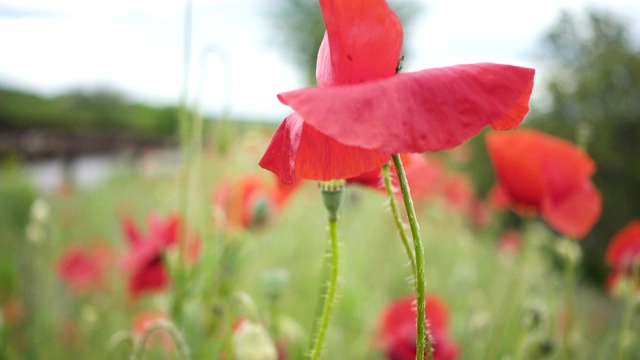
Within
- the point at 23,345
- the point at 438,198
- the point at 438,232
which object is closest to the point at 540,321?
the point at 23,345

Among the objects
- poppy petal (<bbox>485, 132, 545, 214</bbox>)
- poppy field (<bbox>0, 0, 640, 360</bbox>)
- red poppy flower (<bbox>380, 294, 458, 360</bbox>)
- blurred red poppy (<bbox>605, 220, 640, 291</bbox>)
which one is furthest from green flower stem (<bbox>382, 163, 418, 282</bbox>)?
blurred red poppy (<bbox>605, 220, 640, 291</bbox>)

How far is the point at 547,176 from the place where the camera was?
69cm

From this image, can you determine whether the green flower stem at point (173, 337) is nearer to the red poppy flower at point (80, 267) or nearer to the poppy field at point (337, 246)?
the poppy field at point (337, 246)

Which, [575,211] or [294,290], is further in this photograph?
[294,290]

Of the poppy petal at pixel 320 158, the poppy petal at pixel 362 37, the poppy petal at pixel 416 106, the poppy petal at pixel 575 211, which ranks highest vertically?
the poppy petal at pixel 362 37

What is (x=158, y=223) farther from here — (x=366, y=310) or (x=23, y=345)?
(x=366, y=310)

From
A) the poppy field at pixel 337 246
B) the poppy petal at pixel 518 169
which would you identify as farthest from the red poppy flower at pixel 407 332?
the poppy petal at pixel 518 169

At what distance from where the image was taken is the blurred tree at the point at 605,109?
3.17 m

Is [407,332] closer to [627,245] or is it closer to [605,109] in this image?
[627,245]

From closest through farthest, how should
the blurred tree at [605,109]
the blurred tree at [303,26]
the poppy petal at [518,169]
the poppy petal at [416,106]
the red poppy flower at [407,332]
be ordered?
the poppy petal at [416,106] < the poppy petal at [518,169] < the red poppy flower at [407,332] < the blurred tree at [605,109] < the blurred tree at [303,26]

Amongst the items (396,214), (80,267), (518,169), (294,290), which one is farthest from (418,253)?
(294,290)

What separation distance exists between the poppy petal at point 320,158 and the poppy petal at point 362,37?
3 centimetres

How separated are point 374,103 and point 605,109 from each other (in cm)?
330

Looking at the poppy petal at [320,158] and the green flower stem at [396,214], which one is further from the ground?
the poppy petal at [320,158]
